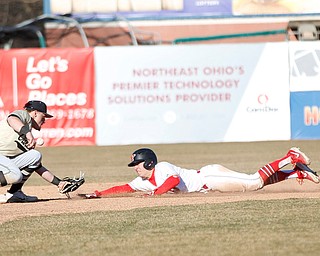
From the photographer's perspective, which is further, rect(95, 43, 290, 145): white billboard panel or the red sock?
rect(95, 43, 290, 145): white billboard panel

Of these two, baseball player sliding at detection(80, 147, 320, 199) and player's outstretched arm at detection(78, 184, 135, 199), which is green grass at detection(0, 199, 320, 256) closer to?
baseball player sliding at detection(80, 147, 320, 199)

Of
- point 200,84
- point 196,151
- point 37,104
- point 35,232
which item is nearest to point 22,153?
point 37,104

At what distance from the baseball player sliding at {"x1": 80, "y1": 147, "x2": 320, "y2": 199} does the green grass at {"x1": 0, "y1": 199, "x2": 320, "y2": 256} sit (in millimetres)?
801

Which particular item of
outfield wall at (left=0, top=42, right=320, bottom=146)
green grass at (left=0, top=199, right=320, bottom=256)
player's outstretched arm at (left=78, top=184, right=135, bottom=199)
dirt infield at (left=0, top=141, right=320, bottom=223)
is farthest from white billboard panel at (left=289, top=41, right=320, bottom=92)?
green grass at (left=0, top=199, right=320, bottom=256)

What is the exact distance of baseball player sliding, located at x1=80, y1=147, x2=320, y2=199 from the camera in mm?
10469

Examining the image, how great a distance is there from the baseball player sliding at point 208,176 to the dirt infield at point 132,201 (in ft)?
0.35

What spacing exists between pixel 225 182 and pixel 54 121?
33.8ft

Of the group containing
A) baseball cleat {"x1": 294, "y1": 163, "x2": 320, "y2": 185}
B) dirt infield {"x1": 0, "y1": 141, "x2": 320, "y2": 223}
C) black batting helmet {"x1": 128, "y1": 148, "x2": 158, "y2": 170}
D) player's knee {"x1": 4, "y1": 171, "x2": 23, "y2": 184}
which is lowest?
dirt infield {"x1": 0, "y1": 141, "x2": 320, "y2": 223}

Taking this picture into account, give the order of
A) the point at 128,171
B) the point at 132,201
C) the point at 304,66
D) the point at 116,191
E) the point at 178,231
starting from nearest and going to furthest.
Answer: the point at 178,231
the point at 132,201
the point at 116,191
the point at 128,171
the point at 304,66

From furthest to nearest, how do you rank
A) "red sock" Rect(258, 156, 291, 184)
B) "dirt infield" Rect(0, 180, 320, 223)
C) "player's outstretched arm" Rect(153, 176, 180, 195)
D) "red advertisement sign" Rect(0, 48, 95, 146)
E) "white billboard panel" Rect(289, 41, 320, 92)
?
"red advertisement sign" Rect(0, 48, 95, 146), "white billboard panel" Rect(289, 41, 320, 92), "red sock" Rect(258, 156, 291, 184), "player's outstretched arm" Rect(153, 176, 180, 195), "dirt infield" Rect(0, 180, 320, 223)

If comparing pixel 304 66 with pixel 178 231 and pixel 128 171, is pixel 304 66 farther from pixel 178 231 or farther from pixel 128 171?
pixel 178 231

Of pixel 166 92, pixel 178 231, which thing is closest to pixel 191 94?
pixel 166 92

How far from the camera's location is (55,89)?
20.8 meters

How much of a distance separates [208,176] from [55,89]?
1043 centimetres
